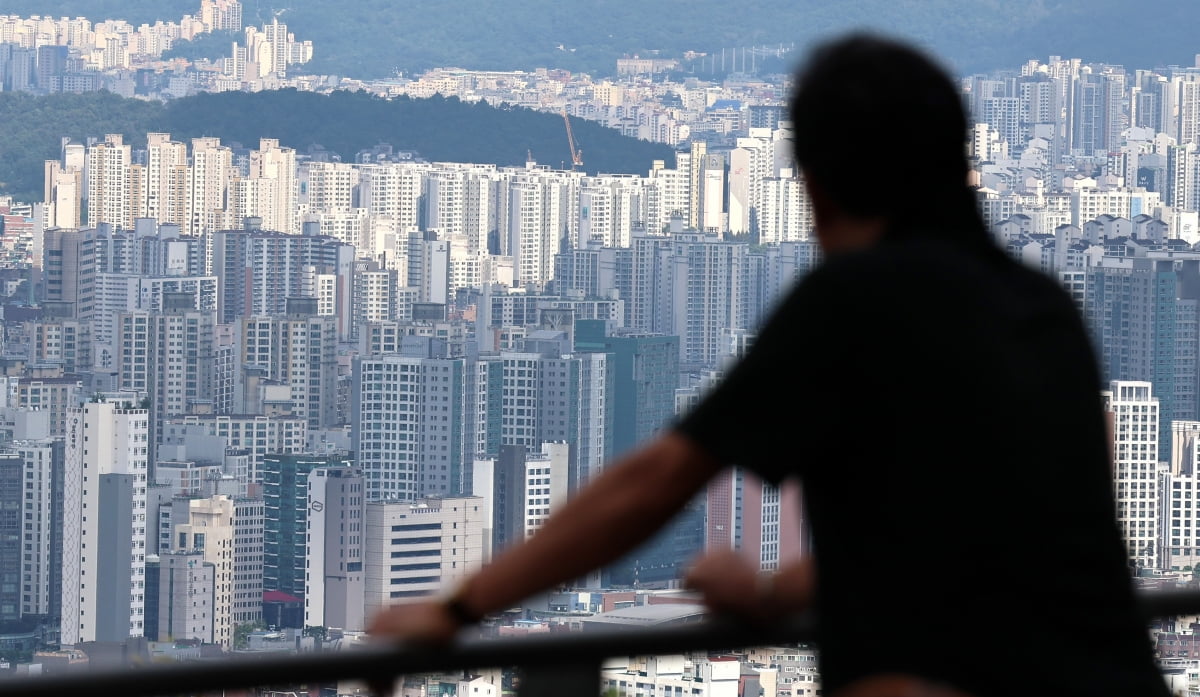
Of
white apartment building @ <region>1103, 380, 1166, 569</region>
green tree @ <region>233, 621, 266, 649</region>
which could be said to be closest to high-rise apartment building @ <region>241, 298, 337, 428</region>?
green tree @ <region>233, 621, 266, 649</region>

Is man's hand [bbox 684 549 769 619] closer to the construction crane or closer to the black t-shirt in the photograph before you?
the black t-shirt

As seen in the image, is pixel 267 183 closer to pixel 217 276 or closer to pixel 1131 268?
pixel 217 276

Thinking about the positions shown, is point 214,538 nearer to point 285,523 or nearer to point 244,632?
point 285,523

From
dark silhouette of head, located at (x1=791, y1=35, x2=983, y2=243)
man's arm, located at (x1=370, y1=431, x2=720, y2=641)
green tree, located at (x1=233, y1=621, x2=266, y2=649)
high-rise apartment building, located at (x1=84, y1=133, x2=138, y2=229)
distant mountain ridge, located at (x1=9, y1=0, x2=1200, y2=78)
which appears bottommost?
green tree, located at (x1=233, y1=621, x2=266, y2=649)

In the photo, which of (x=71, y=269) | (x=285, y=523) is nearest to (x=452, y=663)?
(x=285, y=523)

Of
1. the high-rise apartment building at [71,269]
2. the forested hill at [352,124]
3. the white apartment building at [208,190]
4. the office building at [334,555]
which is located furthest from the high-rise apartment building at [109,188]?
the office building at [334,555]
